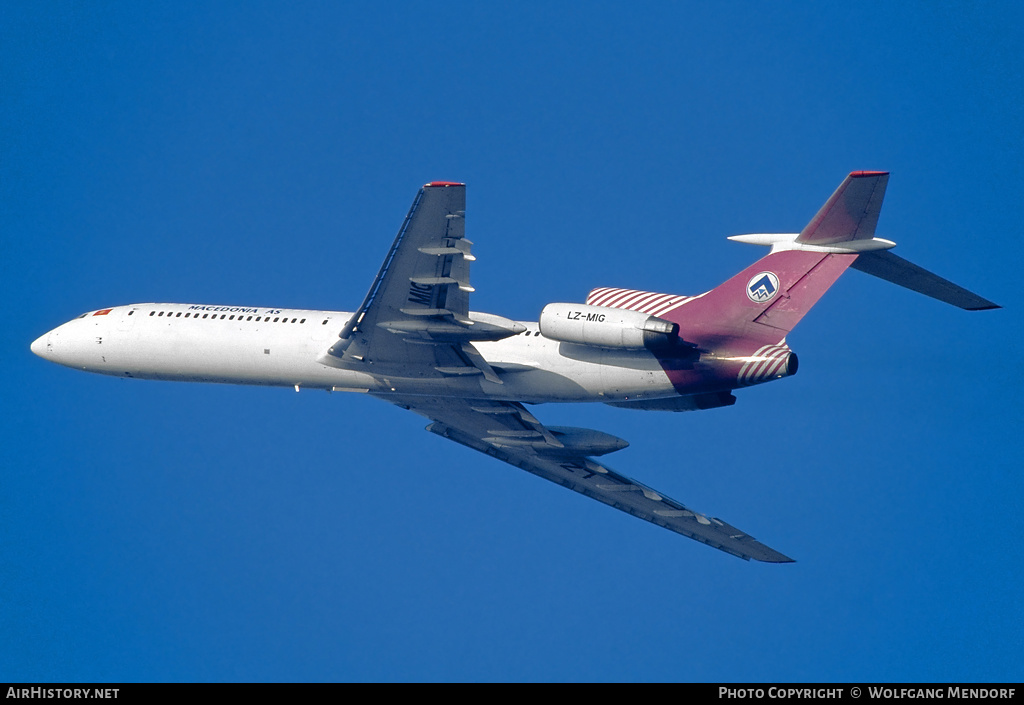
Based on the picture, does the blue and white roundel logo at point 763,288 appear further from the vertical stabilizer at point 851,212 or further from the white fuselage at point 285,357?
the white fuselage at point 285,357

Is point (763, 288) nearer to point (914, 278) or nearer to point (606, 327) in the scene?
point (914, 278)

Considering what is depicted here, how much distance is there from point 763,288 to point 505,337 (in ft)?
24.6

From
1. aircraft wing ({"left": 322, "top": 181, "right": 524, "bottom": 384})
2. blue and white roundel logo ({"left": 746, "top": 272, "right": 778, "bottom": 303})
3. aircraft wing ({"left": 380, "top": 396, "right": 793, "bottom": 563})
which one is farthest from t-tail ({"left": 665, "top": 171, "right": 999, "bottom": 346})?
aircraft wing ({"left": 380, "top": 396, "right": 793, "bottom": 563})

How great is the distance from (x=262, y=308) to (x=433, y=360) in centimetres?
732

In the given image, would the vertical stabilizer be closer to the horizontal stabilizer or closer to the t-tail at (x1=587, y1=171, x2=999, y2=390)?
the t-tail at (x1=587, y1=171, x2=999, y2=390)

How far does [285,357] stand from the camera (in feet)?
134

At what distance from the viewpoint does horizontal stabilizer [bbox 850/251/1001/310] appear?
3512 cm

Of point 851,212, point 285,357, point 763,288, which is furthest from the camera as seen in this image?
point 285,357

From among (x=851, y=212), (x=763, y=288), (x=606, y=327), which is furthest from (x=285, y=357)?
(x=851, y=212)

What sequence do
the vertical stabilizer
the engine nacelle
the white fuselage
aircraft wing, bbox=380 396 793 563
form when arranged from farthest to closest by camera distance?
aircraft wing, bbox=380 396 793 563 → the white fuselage → the engine nacelle → the vertical stabilizer

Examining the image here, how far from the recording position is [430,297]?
120 feet

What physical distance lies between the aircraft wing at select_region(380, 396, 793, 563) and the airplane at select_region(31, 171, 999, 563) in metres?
0.11
